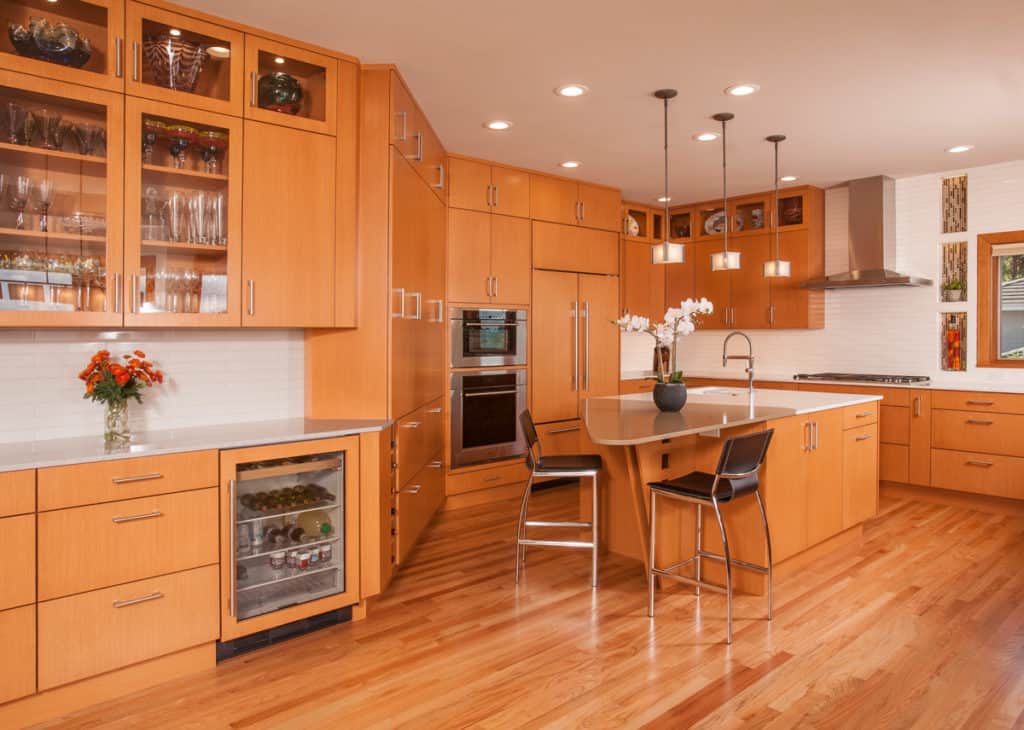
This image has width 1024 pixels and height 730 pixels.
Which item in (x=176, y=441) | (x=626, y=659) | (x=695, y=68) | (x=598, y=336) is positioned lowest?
(x=626, y=659)

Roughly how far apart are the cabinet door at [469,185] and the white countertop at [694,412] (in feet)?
6.24

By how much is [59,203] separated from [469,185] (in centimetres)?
303

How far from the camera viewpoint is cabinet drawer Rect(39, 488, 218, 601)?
90.0 inches

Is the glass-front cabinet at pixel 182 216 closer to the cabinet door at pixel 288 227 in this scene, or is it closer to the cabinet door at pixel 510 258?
the cabinet door at pixel 288 227

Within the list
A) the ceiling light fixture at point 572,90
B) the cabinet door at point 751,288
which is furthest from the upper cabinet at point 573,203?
the ceiling light fixture at point 572,90

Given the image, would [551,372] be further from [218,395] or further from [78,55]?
[78,55]

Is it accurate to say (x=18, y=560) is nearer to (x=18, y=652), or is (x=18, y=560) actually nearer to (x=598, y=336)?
(x=18, y=652)

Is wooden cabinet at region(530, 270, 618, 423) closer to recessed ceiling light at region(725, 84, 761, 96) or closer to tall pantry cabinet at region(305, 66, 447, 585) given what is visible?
tall pantry cabinet at region(305, 66, 447, 585)

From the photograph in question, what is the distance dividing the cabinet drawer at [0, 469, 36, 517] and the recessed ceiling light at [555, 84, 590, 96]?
3.05 meters

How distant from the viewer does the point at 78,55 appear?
253 cm

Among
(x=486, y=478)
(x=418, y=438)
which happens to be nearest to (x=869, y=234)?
(x=486, y=478)

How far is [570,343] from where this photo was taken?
227 inches

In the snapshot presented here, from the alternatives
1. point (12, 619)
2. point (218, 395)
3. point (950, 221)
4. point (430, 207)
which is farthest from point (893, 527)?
point (12, 619)

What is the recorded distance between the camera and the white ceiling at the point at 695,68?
Result: 2852 mm
